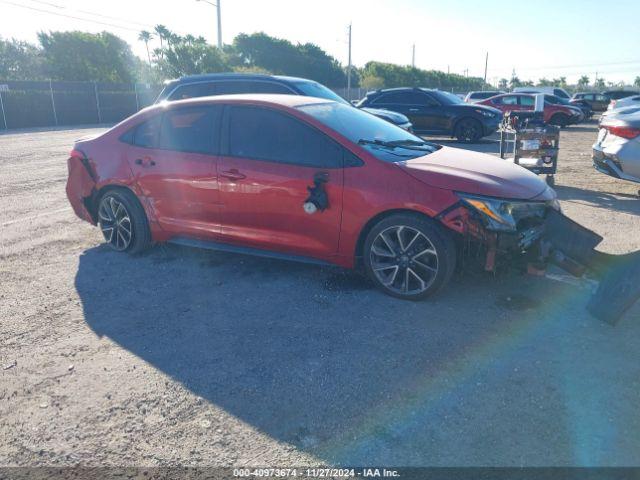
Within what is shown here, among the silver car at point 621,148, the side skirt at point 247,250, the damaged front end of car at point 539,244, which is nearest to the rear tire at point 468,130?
the silver car at point 621,148

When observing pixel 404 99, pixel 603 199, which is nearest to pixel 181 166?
pixel 603 199

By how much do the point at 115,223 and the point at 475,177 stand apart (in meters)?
3.68

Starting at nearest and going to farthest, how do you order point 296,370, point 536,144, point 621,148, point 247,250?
1. point 296,370
2. point 247,250
3. point 621,148
4. point 536,144

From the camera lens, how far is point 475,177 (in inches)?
156

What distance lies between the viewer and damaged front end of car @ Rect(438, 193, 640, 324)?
3.73 m

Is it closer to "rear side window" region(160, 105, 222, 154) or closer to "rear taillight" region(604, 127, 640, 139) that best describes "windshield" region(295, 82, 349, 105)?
"rear taillight" region(604, 127, 640, 139)

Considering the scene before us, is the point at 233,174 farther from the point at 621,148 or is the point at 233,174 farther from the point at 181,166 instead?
the point at 621,148

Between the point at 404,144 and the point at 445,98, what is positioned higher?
the point at 445,98

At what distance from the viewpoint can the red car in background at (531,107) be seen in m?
21.8

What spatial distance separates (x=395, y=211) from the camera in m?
4.08

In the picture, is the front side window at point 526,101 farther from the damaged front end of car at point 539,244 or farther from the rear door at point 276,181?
the rear door at point 276,181

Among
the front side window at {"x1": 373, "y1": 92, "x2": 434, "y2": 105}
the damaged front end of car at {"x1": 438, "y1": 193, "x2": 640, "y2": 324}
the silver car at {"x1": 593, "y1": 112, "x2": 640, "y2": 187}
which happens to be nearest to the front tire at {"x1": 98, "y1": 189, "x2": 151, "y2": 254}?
the damaged front end of car at {"x1": 438, "y1": 193, "x2": 640, "y2": 324}

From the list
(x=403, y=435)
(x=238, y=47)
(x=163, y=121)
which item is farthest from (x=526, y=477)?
(x=238, y=47)

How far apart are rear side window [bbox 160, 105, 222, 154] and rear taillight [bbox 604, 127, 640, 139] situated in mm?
5810
